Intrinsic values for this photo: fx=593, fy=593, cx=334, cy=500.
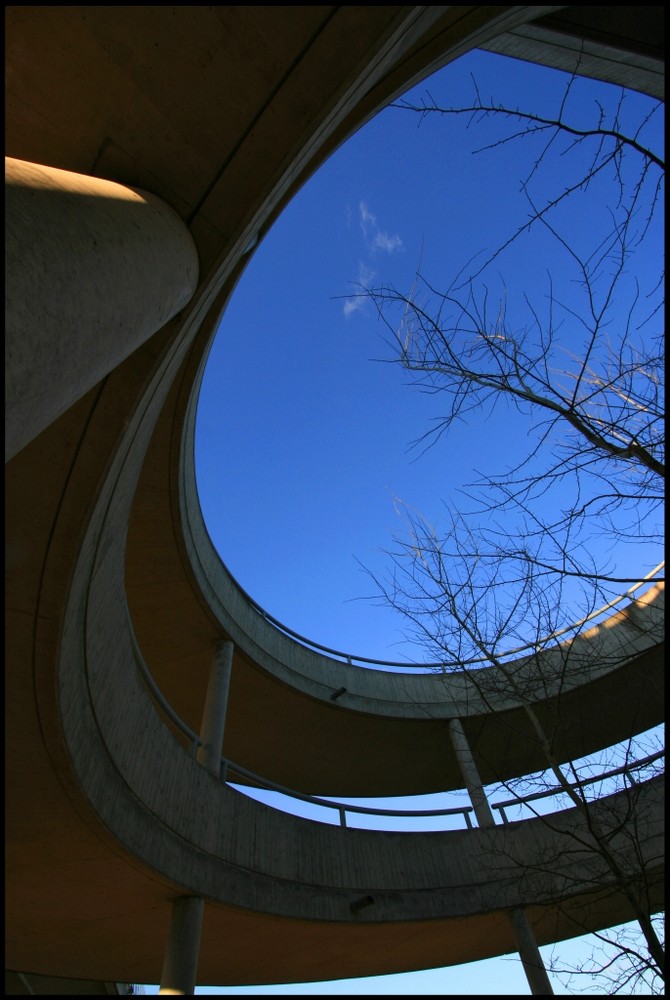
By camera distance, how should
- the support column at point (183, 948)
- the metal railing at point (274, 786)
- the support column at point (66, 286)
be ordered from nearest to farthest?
the support column at point (66, 286) → the support column at point (183, 948) → the metal railing at point (274, 786)

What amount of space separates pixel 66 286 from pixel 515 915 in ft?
38.6

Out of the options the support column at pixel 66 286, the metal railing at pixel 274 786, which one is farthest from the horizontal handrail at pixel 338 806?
the support column at pixel 66 286

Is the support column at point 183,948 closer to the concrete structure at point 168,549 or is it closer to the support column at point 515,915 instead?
the concrete structure at point 168,549

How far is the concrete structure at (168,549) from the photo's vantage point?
342 centimetres

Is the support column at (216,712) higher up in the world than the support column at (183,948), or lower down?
Result: higher up

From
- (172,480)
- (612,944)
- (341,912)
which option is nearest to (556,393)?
(612,944)

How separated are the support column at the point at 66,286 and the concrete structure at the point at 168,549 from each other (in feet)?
0.05

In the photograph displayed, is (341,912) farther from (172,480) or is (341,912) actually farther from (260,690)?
(172,480)

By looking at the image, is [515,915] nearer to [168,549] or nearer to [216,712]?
[216,712]

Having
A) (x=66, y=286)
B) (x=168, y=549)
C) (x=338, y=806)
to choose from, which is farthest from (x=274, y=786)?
(x=66, y=286)

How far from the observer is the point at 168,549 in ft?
33.7

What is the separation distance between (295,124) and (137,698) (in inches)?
252

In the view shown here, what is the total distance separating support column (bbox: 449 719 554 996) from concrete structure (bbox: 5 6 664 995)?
29 cm

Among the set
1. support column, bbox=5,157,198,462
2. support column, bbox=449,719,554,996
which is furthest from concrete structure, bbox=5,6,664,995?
support column, bbox=449,719,554,996
